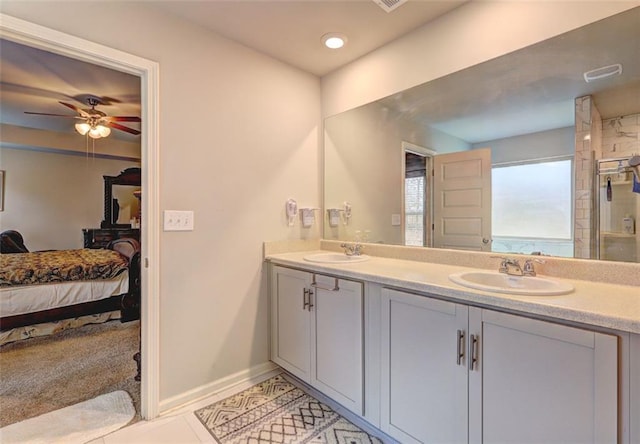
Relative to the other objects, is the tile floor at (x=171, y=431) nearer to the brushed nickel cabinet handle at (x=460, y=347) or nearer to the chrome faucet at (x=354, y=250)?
the brushed nickel cabinet handle at (x=460, y=347)

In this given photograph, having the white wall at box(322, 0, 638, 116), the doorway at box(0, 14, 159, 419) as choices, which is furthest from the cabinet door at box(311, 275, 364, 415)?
the white wall at box(322, 0, 638, 116)

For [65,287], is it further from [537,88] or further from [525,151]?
[537,88]

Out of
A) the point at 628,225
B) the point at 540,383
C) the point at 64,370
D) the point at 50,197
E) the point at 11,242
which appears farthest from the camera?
the point at 50,197

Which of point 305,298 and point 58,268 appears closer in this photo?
point 305,298

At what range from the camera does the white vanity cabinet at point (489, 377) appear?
0.94m

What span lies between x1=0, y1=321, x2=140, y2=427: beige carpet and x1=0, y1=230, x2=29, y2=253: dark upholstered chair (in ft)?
6.40

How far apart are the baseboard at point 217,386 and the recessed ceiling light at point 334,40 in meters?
2.37

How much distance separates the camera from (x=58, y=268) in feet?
9.99

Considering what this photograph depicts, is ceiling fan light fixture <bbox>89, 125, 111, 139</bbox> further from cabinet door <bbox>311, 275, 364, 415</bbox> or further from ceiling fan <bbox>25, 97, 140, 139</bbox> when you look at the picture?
cabinet door <bbox>311, 275, 364, 415</bbox>

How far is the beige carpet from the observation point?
1893mm

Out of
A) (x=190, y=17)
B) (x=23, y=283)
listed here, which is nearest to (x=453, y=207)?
(x=190, y=17)

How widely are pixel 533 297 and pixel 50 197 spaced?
5.83 m

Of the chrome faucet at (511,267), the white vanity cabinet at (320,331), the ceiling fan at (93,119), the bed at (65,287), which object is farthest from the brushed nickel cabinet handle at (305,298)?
the ceiling fan at (93,119)

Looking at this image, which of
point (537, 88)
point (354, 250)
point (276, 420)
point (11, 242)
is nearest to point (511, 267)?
point (537, 88)
